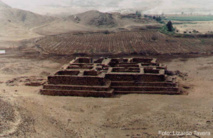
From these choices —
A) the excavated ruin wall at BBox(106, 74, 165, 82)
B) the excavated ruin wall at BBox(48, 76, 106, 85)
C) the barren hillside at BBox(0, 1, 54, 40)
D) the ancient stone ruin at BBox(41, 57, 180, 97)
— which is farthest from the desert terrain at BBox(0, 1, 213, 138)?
the excavated ruin wall at BBox(106, 74, 165, 82)

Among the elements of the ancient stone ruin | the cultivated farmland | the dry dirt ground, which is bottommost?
the dry dirt ground

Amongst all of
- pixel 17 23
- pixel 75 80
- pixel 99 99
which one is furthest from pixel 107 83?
pixel 17 23

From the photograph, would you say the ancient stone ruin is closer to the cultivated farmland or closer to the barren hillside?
the cultivated farmland

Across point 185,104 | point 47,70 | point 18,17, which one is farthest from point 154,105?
point 18,17

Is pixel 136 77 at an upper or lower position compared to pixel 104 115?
upper

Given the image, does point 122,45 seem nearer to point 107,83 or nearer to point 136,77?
point 136,77

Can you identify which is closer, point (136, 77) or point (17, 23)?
point (136, 77)

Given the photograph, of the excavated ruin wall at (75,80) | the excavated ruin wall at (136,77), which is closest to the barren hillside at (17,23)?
the excavated ruin wall at (75,80)

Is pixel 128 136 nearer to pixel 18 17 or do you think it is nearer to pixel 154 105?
pixel 154 105
